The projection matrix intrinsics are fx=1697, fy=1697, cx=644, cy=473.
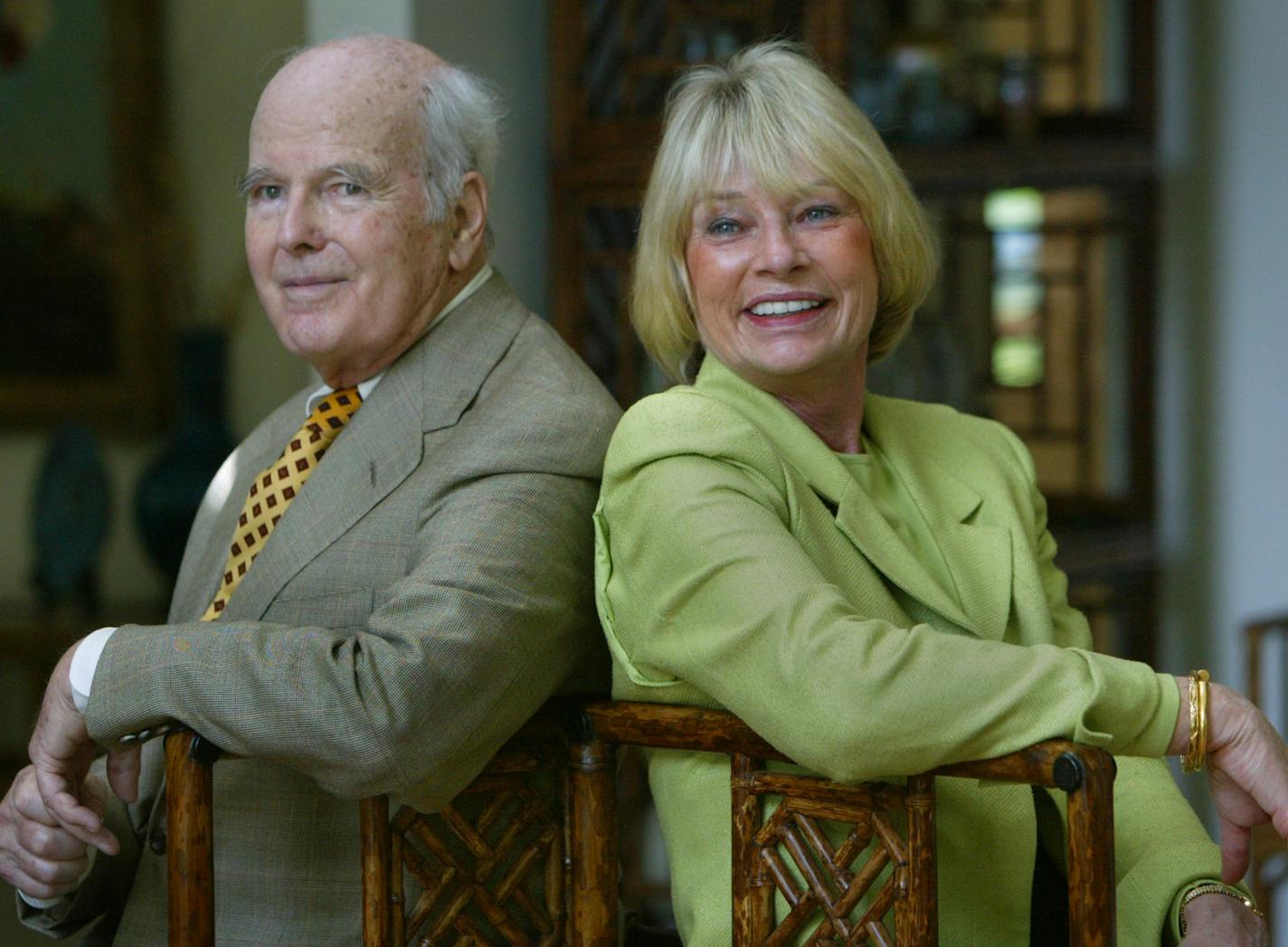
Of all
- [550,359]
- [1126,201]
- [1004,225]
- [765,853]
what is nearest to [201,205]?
[1004,225]

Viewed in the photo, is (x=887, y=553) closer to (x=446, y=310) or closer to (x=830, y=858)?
(x=830, y=858)

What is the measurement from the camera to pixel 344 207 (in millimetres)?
1955

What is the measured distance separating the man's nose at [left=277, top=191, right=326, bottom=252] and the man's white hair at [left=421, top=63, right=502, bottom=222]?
129 millimetres

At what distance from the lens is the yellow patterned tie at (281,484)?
2.03 meters

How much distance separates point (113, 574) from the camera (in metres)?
4.77

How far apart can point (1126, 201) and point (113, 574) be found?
115 inches

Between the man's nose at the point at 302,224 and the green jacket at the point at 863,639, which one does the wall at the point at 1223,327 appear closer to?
the green jacket at the point at 863,639

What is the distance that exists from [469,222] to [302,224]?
208 mm

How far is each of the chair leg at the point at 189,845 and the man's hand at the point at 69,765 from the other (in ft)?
0.30

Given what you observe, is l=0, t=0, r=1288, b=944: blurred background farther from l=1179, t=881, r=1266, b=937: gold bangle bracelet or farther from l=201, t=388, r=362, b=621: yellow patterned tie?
l=1179, t=881, r=1266, b=937: gold bangle bracelet

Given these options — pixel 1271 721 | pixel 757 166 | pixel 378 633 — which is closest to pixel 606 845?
pixel 378 633

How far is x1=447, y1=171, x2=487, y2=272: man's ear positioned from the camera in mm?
2033

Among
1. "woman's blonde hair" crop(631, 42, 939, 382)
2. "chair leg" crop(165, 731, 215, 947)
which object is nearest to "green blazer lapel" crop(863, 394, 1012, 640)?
"woman's blonde hair" crop(631, 42, 939, 382)

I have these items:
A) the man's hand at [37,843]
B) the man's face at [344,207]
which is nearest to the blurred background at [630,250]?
the man's face at [344,207]
